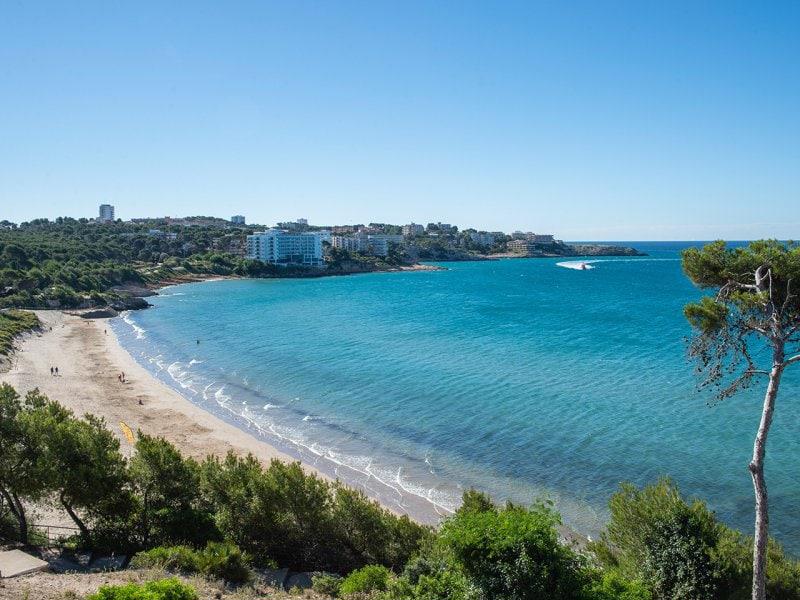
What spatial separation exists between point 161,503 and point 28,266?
100 meters

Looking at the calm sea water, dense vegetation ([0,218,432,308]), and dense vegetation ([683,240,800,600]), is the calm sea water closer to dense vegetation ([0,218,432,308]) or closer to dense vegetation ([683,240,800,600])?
dense vegetation ([683,240,800,600])

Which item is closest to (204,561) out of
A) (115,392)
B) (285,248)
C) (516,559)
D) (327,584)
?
(327,584)

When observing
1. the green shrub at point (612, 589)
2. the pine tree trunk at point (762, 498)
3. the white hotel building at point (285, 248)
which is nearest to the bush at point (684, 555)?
the green shrub at point (612, 589)

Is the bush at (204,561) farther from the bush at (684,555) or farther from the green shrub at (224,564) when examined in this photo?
the bush at (684,555)

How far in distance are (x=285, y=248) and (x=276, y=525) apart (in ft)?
519

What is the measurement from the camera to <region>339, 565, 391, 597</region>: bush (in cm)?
1293

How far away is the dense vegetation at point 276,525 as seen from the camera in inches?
476

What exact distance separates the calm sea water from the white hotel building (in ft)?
298

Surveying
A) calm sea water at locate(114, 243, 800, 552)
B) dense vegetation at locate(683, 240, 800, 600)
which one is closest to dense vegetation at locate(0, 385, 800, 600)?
dense vegetation at locate(683, 240, 800, 600)

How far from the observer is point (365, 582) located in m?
13.1

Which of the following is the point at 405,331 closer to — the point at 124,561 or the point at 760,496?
the point at 124,561

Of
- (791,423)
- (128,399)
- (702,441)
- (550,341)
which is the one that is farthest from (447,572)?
(550,341)

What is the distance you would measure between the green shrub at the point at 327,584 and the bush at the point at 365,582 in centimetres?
26

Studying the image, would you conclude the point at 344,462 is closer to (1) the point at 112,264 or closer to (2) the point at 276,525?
(2) the point at 276,525
